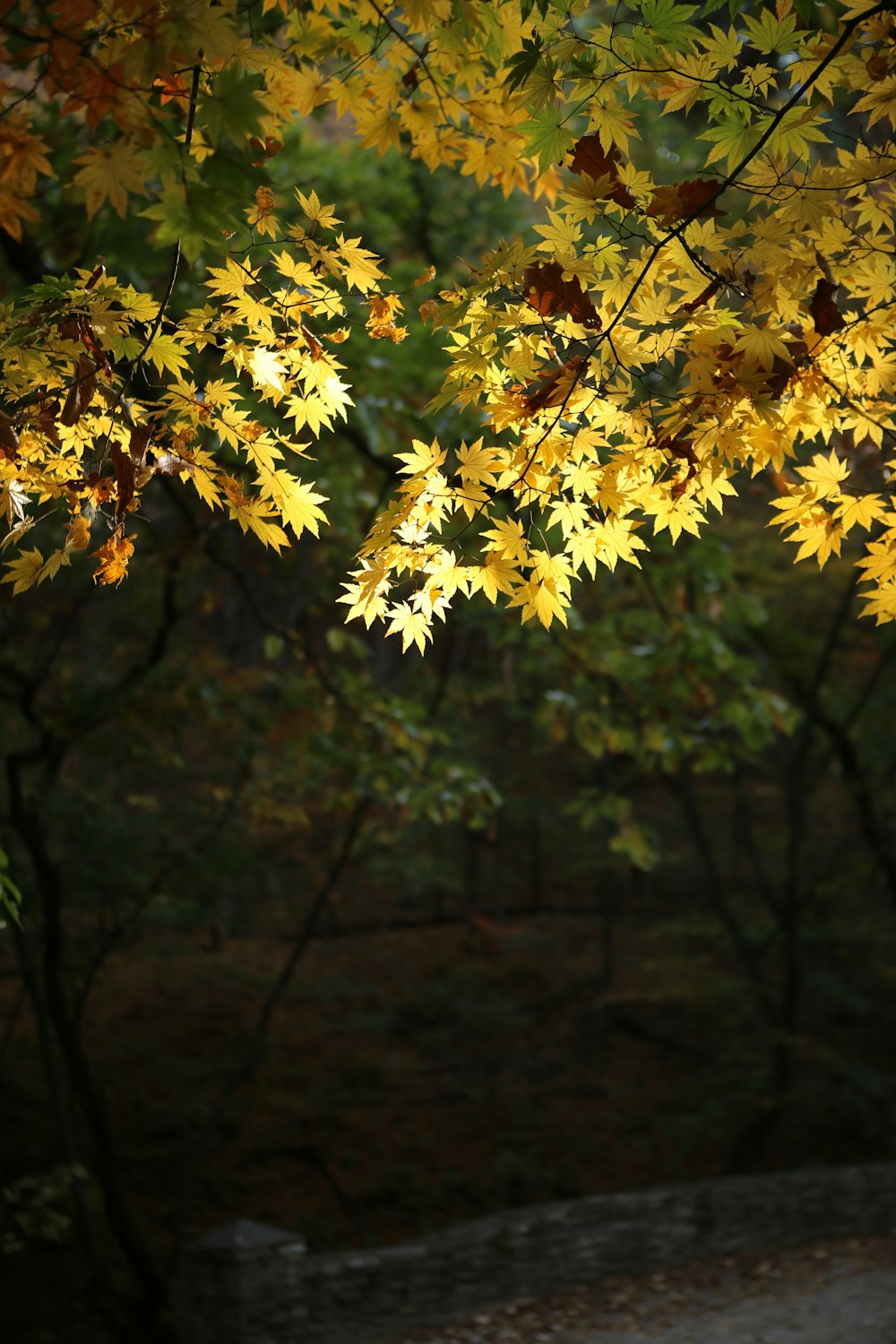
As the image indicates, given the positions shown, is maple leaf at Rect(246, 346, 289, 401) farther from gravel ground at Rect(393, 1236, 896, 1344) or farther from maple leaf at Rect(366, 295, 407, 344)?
gravel ground at Rect(393, 1236, 896, 1344)

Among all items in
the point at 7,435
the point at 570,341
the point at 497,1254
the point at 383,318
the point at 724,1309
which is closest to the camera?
the point at 7,435

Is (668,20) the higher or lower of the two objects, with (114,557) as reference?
higher

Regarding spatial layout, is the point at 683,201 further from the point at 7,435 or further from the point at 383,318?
the point at 7,435

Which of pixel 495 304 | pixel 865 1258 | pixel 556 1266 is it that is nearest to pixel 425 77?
pixel 495 304

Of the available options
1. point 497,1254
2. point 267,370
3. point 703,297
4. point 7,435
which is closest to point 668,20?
point 703,297

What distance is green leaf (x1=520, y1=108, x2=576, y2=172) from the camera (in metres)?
1.90

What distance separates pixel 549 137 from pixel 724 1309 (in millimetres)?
7077

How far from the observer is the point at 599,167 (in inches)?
72.4

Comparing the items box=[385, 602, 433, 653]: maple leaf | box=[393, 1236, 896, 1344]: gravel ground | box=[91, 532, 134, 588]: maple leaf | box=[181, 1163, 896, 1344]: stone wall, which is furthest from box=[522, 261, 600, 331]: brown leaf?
box=[393, 1236, 896, 1344]: gravel ground

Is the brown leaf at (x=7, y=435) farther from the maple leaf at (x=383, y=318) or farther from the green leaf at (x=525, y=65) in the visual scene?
the green leaf at (x=525, y=65)

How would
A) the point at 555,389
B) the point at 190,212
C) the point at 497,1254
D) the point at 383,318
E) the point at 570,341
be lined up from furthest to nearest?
the point at 497,1254 → the point at 383,318 → the point at 570,341 → the point at 555,389 → the point at 190,212

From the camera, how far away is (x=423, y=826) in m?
15.8

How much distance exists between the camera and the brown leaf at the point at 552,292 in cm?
185

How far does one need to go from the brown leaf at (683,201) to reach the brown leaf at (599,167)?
0.07 meters
